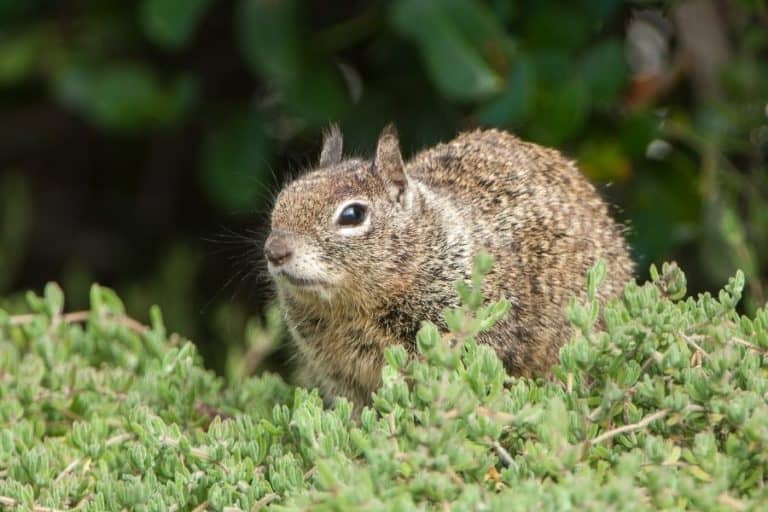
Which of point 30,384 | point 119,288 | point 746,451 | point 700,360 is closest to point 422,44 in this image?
point 30,384

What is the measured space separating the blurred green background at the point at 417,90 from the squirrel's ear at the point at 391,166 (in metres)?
0.65

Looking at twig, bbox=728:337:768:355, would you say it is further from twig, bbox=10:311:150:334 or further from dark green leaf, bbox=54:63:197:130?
dark green leaf, bbox=54:63:197:130

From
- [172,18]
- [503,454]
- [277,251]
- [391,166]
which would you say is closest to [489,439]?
[503,454]

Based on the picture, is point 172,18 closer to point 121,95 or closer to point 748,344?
point 121,95

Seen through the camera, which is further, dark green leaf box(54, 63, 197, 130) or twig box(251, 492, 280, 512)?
dark green leaf box(54, 63, 197, 130)

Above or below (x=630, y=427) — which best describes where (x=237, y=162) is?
below

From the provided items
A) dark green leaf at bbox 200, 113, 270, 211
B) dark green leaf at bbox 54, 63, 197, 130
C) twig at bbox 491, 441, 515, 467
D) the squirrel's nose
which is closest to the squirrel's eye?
the squirrel's nose

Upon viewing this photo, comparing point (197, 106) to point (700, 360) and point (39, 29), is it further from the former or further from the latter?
point (700, 360)

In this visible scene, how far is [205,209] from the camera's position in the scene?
5797 millimetres

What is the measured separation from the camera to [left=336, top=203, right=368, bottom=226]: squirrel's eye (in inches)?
112

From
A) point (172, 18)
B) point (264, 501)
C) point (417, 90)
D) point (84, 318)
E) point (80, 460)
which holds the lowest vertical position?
point (417, 90)

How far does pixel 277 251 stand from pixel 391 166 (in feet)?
1.32

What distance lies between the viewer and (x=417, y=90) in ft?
14.8

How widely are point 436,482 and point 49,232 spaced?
468 cm
